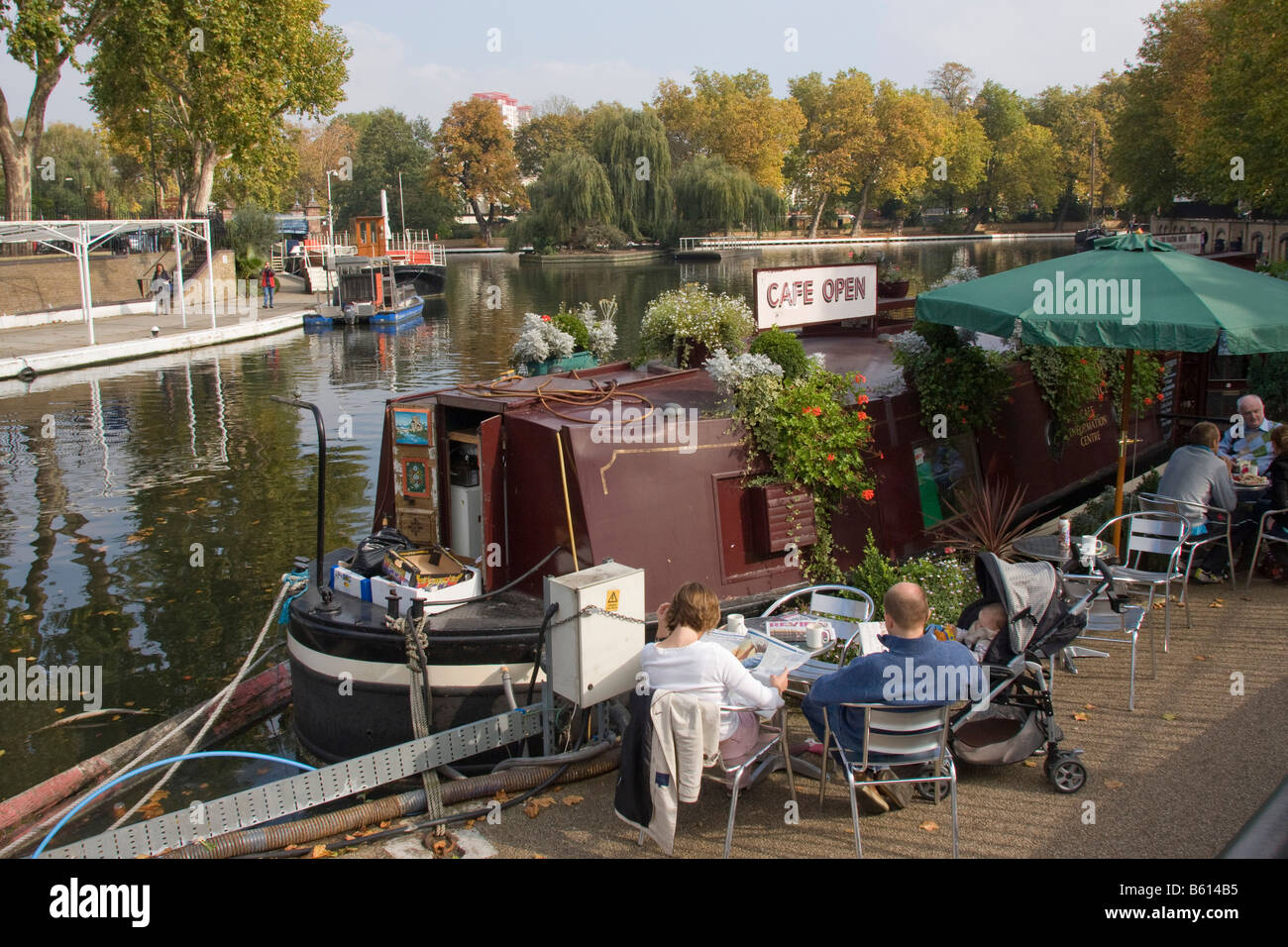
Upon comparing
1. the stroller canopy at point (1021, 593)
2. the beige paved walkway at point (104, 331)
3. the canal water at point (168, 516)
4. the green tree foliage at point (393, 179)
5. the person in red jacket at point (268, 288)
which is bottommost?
the canal water at point (168, 516)

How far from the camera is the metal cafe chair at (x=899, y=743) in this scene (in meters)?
4.70

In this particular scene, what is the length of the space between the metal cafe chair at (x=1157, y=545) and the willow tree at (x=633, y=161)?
65.4 m

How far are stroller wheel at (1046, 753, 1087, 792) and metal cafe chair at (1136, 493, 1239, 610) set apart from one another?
3.04 metres

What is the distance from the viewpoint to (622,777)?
16.4ft

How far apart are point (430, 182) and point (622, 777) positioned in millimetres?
97080

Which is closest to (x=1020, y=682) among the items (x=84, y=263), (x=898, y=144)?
(x=84, y=263)

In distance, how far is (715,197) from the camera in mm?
74375

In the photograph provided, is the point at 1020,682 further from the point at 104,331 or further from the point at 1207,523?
the point at 104,331

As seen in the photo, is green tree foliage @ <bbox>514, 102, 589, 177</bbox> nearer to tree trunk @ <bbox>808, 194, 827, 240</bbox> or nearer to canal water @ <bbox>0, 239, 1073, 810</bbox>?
tree trunk @ <bbox>808, 194, 827, 240</bbox>

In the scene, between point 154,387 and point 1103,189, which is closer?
point 154,387

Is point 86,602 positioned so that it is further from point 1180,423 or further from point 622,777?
point 1180,423

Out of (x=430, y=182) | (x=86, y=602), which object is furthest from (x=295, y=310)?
(x=430, y=182)

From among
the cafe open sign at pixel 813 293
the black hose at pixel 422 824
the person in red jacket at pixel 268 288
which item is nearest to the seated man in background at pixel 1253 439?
the cafe open sign at pixel 813 293

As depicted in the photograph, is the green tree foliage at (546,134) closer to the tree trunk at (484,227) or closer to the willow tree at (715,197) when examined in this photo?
the tree trunk at (484,227)
